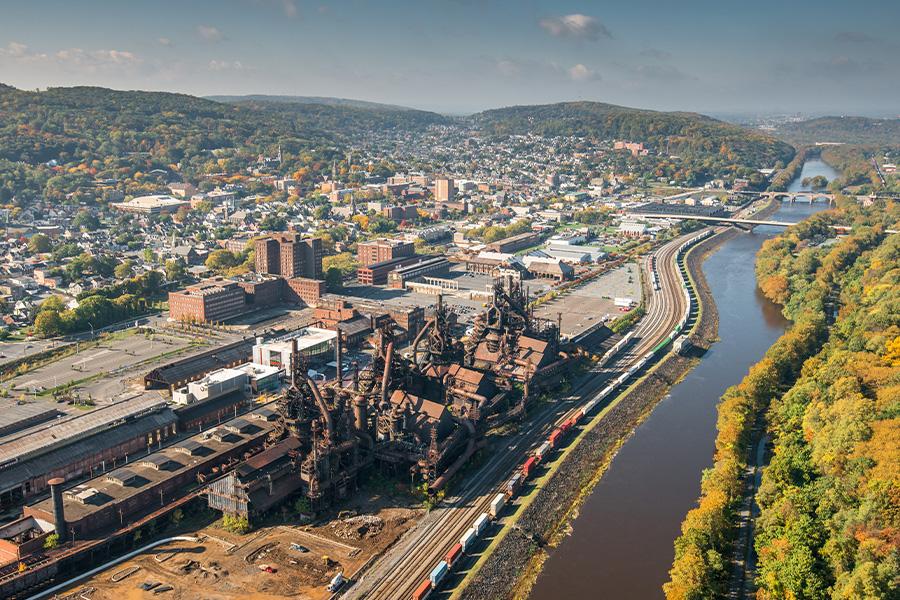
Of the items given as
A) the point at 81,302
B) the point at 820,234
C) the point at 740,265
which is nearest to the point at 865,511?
the point at 81,302

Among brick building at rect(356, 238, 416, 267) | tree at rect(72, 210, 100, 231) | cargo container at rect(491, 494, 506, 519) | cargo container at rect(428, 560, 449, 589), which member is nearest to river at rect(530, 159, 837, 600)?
cargo container at rect(491, 494, 506, 519)

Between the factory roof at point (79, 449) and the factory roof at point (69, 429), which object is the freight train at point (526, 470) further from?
the factory roof at point (69, 429)

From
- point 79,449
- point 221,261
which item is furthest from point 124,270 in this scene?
point 79,449

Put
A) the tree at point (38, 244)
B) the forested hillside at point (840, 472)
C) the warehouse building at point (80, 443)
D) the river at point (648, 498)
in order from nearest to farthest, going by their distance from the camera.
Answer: the forested hillside at point (840, 472)
the river at point (648, 498)
the warehouse building at point (80, 443)
the tree at point (38, 244)

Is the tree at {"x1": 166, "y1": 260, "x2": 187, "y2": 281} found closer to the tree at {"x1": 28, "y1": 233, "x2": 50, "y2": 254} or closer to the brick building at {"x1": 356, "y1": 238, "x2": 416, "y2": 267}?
the brick building at {"x1": 356, "y1": 238, "x2": 416, "y2": 267}

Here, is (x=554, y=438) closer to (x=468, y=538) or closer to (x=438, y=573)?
(x=468, y=538)

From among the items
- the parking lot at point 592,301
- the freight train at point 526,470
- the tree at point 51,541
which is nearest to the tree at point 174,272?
the parking lot at point 592,301
